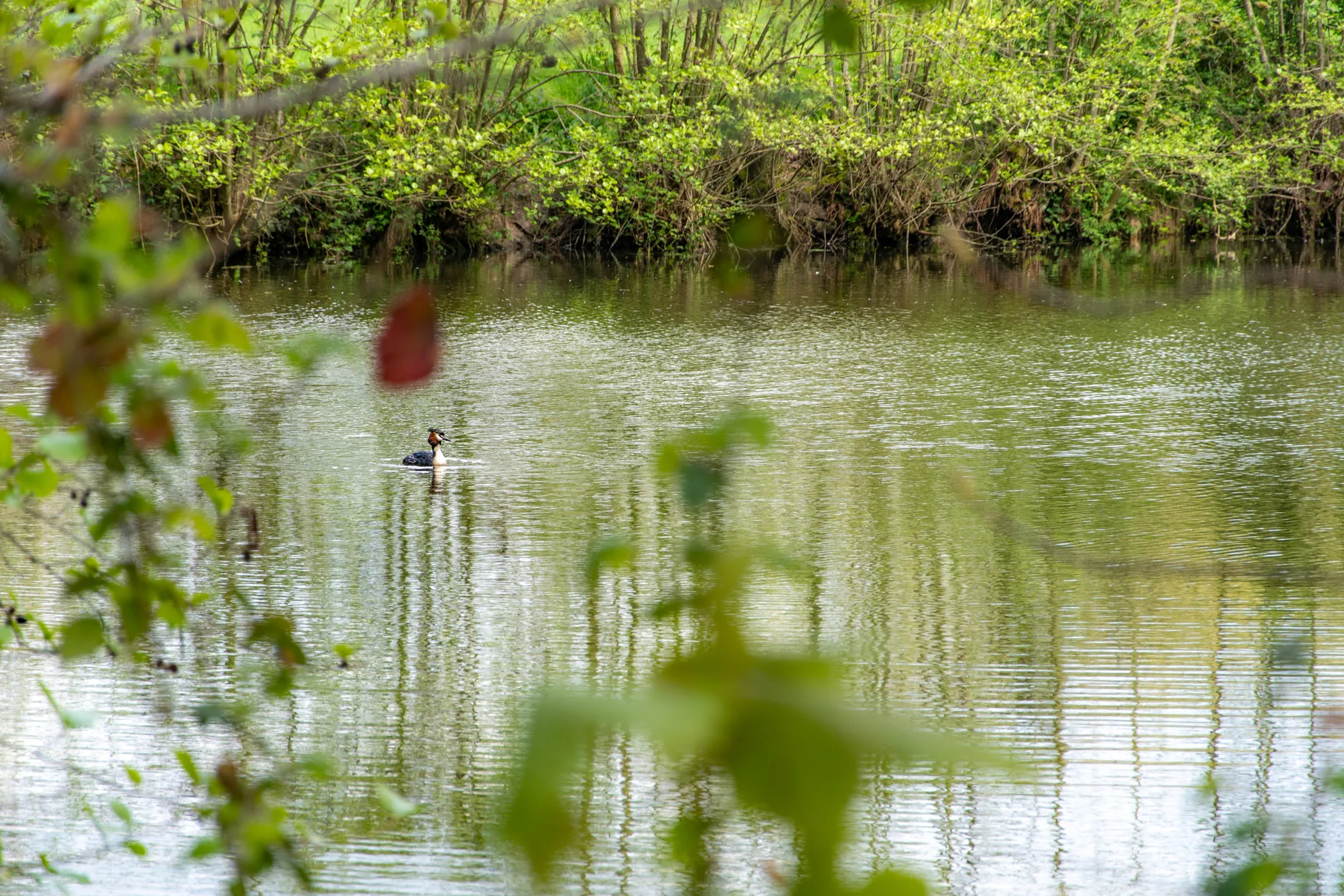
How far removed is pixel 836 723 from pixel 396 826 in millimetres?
3989

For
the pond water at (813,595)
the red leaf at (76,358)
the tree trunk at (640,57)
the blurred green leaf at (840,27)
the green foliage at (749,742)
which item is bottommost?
the pond water at (813,595)

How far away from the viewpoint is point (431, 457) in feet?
32.7

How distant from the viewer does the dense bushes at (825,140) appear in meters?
21.9

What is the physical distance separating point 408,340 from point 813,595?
19.9 feet

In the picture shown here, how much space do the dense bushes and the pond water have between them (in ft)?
23.7

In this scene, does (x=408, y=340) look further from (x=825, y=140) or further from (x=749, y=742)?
(x=825, y=140)

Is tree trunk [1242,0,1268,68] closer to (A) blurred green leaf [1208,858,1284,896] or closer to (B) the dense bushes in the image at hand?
(B) the dense bushes

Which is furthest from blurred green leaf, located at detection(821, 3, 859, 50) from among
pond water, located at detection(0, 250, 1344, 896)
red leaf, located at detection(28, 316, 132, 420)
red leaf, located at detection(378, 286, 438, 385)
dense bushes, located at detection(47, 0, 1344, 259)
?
dense bushes, located at detection(47, 0, 1344, 259)

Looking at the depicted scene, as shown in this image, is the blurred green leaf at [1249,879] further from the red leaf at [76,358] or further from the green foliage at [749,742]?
the red leaf at [76,358]

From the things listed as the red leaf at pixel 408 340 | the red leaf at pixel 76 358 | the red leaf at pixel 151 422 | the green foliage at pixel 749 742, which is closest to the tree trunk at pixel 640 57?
the red leaf at pixel 151 422

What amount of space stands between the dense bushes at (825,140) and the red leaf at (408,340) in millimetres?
19286

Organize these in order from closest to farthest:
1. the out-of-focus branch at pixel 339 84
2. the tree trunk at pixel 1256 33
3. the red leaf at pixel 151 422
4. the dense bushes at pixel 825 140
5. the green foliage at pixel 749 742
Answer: the green foliage at pixel 749 742 → the red leaf at pixel 151 422 → the out-of-focus branch at pixel 339 84 → the dense bushes at pixel 825 140 → the tree trunk at pixel 1256 33

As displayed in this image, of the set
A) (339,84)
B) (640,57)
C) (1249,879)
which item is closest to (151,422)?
(339,84)

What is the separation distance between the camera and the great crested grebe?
9906mm
